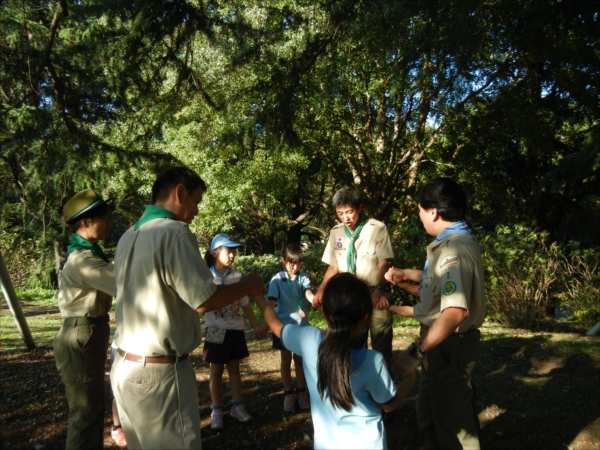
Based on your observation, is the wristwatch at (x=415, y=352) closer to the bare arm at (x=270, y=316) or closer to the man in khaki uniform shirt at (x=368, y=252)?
the bare arm at (x=270, y=316)

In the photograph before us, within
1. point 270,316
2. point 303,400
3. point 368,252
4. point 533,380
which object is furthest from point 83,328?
point 533,380

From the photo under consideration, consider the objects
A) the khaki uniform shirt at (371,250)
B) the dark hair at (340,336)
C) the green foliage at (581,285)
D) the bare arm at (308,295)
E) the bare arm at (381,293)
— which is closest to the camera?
the dark hair at (340,336)

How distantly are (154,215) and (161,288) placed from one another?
365mm

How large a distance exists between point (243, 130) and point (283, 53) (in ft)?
5.56

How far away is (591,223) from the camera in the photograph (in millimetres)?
12617

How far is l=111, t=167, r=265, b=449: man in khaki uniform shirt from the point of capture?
225 centimetres

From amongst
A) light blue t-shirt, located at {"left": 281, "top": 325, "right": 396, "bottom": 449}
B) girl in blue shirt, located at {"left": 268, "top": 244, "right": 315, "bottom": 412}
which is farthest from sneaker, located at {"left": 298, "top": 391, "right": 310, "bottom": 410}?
light blue t-shirt, located at {"left": 281, "top": 325, "right": 396, "bottom": 449}

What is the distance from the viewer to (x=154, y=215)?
2.40 meters

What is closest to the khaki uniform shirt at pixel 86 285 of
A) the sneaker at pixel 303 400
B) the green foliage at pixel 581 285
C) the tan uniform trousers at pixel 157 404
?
the tan uniform trousers at pixel 157 404

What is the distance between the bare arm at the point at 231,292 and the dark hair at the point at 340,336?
396 mm

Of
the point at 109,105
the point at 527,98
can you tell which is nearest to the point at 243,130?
the point at 109,105

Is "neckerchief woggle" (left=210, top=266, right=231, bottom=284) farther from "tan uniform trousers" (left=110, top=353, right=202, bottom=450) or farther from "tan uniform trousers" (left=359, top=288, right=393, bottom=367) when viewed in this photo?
"tan uniform trousers" (left=110, top=353, right=202, bottom=450)

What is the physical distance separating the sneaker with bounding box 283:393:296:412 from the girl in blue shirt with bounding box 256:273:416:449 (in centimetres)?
224

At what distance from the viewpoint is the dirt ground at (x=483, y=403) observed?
12.9 ft
